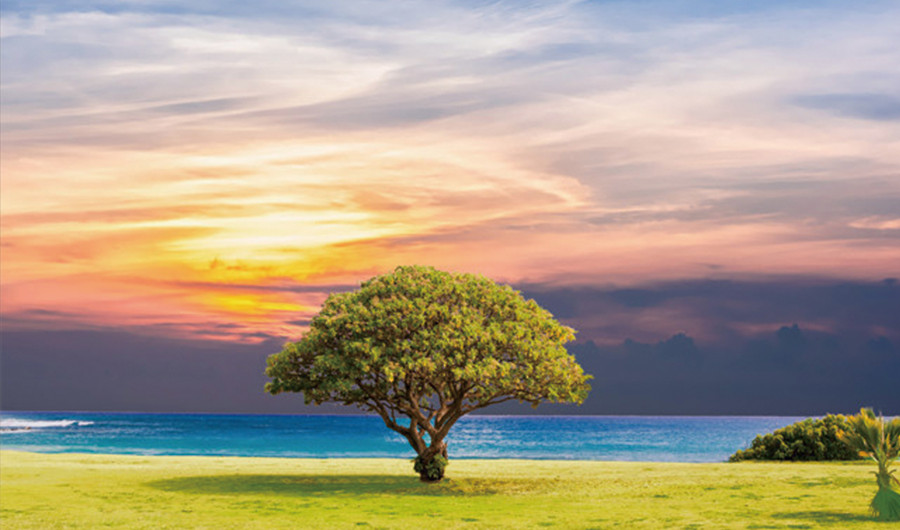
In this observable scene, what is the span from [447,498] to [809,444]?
3415 centimetres

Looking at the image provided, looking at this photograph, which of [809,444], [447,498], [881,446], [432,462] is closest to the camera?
[881,446]

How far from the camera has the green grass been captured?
3094cm

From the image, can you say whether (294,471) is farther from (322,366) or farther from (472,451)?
(472,451)

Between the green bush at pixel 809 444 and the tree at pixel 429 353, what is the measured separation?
83.4ft

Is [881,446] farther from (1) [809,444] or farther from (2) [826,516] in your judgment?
(1) [809,444]

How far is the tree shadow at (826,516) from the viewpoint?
28.8m

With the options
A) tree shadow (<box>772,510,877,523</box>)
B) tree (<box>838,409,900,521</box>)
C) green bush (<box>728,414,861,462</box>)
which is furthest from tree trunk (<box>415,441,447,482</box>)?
green bush (<box>728,414,861,462</box>)

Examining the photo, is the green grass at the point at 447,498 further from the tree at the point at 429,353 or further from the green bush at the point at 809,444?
the green bush at the point at 809,444

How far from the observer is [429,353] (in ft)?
136

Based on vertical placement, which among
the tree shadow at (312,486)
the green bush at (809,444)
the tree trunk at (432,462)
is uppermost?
the tree trunk at (432,462)

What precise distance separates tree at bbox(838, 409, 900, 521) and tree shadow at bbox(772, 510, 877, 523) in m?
0.62

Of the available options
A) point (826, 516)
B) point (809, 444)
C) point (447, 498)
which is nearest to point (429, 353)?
point (447, 498)

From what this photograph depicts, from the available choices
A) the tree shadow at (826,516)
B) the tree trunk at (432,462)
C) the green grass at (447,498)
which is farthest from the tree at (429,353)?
the tree shadow at (826,516)

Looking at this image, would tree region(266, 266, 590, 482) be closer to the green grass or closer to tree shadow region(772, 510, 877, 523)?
the green grass
